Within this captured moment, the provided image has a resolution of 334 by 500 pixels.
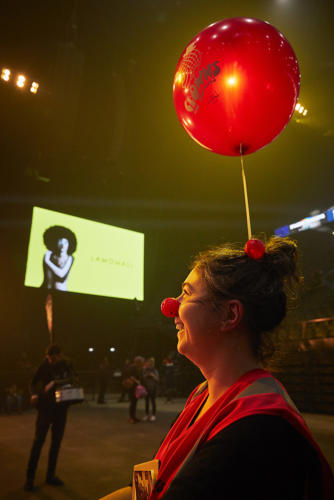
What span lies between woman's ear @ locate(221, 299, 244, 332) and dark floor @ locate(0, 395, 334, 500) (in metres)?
3.03

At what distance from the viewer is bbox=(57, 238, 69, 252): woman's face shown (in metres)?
9.76

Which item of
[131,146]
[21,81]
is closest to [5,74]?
[21,81]

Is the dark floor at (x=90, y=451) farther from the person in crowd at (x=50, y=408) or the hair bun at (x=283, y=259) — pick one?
the hair bun at (x=283, y=259)

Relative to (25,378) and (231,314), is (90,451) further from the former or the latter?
(25,378)

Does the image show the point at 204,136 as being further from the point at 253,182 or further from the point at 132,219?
the point at 132,219

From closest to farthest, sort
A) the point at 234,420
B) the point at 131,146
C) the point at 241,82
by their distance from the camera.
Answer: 1. the point at 234,420
2. the point at 241,82
3. the point at 131,146

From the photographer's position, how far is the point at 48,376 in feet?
11.8

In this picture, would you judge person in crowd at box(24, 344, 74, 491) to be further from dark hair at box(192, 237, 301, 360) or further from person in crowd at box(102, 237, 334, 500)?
dark hair at box(192, 237, 301, 360)

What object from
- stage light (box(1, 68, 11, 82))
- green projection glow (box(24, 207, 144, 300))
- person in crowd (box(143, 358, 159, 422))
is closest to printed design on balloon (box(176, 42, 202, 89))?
stage light (box(1, 68, 11, 82))

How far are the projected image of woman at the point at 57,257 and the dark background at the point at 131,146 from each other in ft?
5.83

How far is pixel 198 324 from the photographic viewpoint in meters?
0.88

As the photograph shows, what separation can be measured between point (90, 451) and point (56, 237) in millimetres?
6611

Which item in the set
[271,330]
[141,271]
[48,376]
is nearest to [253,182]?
[141,271]

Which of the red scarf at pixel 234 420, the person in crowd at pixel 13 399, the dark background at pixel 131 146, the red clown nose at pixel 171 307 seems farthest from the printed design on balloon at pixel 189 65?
the person in crowd at pixel 13 399
